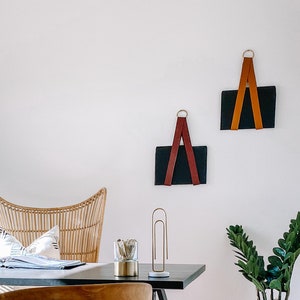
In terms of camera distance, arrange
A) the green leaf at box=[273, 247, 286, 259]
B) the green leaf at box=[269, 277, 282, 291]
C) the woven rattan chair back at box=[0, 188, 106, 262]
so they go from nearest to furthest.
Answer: the green leaf at box=[269, 277, 282, 291] → the green leaf at box=[273, 247, 286, 259] → the woven rattan chair back at box=[0, 188, 106, 262]

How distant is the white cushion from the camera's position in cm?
277

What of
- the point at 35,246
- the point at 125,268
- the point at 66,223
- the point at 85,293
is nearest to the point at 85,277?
the point at 125,268

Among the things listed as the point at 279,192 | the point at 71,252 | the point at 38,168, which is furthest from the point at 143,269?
the point at 38,168

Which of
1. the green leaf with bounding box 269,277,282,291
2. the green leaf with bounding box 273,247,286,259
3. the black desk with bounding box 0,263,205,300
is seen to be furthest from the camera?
the green leaf with bounding box 273,247,286,259

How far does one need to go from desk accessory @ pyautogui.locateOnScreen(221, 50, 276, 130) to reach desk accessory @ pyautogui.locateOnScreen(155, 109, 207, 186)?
0.78ft

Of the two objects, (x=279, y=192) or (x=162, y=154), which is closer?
(x=279, y=192)

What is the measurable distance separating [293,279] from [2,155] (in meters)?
2.12

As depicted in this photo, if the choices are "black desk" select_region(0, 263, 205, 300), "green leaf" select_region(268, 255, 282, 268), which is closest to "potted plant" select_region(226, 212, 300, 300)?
"green leaf" select_region(268, 255, 282, 268)

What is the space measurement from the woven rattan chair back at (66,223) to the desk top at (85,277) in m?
0.94

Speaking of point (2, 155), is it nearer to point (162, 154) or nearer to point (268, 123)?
point (162, 154)

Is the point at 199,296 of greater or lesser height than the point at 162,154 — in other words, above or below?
below

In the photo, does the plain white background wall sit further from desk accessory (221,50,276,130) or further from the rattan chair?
the rattan chair

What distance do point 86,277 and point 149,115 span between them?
5.61 feet

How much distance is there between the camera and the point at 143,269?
2.25 metres
